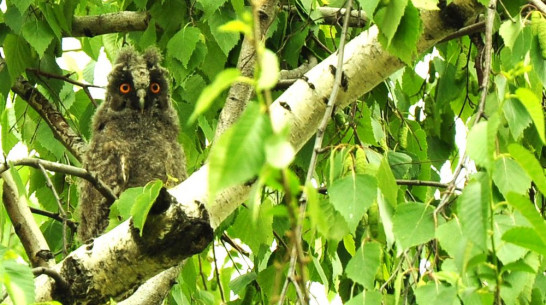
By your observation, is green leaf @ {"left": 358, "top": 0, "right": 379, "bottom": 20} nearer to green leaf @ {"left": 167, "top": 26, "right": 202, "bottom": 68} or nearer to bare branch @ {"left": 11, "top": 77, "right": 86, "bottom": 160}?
green leaf @ {"left": 167, "top": 26, "right": 202, "bottom": 68}

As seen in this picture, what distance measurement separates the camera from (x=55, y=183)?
3.84 meters

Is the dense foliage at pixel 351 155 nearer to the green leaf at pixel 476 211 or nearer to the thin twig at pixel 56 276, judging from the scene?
the green leaf at pixel 476 211

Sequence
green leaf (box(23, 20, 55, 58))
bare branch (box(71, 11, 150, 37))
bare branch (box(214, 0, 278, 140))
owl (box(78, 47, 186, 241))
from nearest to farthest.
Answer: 1. bare branch (box(214, 0, 278, 140))
2. green leaf (box(23, 20, 55, 58))
3. bare branch (box(71, 11, 150, 37))
4. owl (box(78, 47, 186, 241))

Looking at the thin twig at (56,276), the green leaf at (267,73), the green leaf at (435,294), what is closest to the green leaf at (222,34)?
the thin twig at (56,276)

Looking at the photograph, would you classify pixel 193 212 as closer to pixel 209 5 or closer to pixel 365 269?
pixel 365 269

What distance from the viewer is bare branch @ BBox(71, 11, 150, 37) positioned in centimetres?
351

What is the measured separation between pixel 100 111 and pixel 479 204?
3267mm

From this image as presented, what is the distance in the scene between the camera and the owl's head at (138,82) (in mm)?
4453

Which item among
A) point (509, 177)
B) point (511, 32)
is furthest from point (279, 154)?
point (511, 32)

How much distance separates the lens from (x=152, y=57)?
453cm

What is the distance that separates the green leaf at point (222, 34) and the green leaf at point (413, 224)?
124 centimetres

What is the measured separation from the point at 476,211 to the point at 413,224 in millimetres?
337

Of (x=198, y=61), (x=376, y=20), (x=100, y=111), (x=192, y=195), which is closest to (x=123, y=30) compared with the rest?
(x=198, y=61)

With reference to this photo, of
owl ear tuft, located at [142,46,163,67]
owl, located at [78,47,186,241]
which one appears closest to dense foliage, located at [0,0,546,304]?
owl, located at [78,47,186,241]
